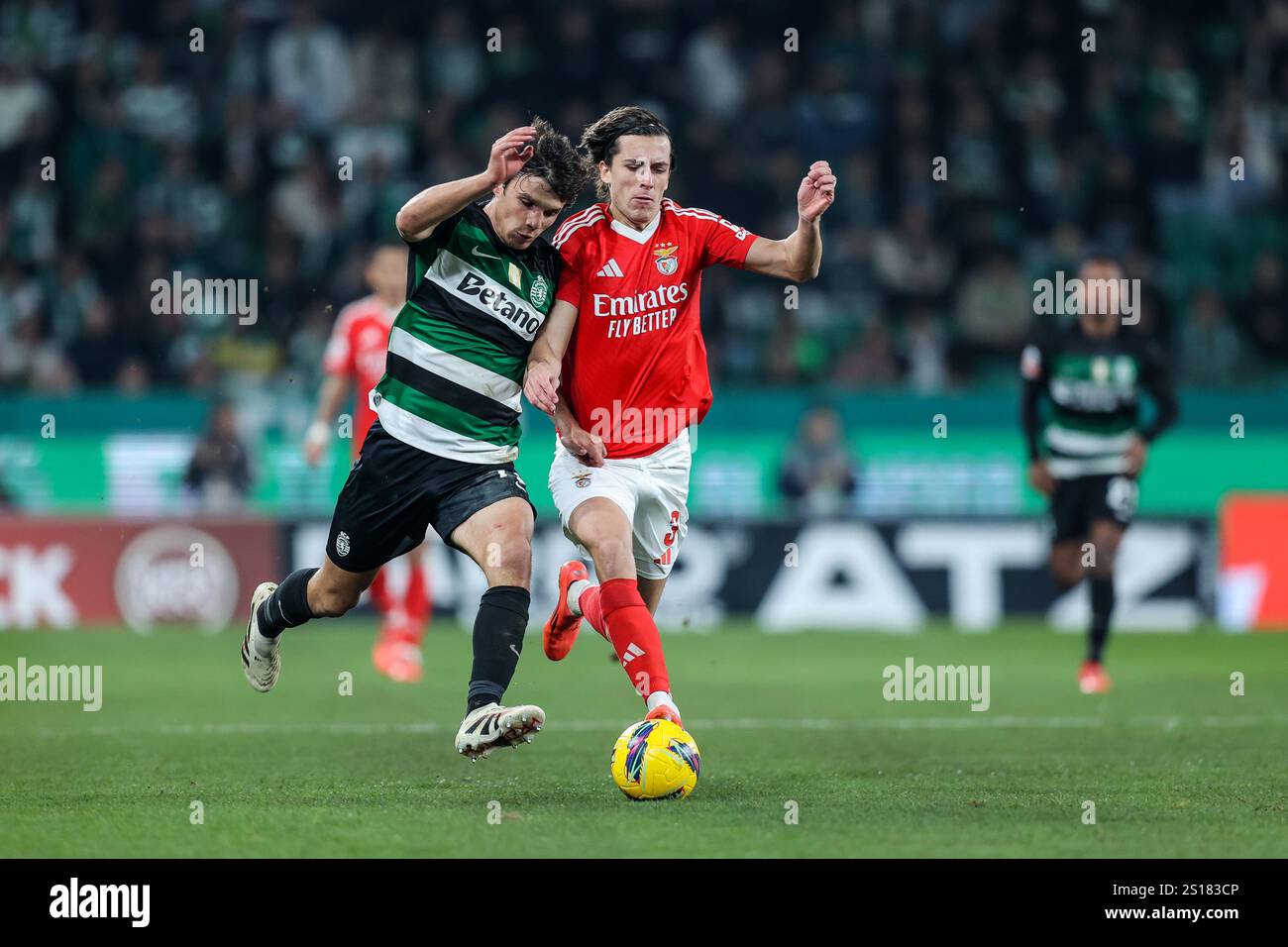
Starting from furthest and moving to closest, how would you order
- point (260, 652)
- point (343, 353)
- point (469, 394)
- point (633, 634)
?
point (343, 353) < point (260, 652) < point (469, 394) < point (633, 634)

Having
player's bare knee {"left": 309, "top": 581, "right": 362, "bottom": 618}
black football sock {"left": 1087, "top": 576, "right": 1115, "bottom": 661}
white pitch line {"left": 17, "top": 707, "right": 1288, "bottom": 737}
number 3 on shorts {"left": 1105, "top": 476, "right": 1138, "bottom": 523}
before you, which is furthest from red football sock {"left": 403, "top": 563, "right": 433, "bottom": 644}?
number 3 on shorts {"left": 1105, "top": 476, "right": 1138, "bottom": 523}

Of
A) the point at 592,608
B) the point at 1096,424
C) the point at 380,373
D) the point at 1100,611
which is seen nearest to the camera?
the point at 592,608

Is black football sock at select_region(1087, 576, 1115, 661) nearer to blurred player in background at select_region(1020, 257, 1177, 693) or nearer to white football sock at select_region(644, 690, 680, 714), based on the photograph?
blurred player in background at select_region(1020, 257, 1177, 693)

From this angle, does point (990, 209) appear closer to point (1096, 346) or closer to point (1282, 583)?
point (1282, 583)

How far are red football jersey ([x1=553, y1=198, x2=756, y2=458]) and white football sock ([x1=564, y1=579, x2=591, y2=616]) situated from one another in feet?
2.34

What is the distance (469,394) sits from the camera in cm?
670

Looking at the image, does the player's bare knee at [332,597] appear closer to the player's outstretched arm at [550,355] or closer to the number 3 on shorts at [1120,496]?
the player's outstretched arm at [550,355]

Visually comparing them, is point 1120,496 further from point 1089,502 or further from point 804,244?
point 804,244

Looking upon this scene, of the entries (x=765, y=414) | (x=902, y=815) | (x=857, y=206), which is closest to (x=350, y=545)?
(x=902, y=815)

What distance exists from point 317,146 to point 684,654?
8.69m

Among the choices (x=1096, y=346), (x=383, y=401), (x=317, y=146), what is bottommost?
(x=383, y=401)

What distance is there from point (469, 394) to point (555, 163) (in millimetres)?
903

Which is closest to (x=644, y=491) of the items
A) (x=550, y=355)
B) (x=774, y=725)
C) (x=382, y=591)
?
(x=550, y=355)

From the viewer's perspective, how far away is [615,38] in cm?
1978
